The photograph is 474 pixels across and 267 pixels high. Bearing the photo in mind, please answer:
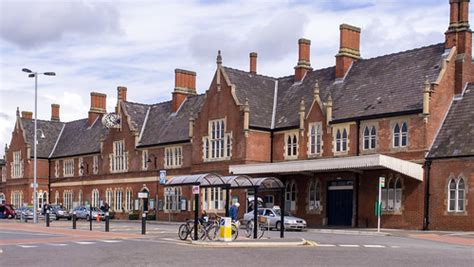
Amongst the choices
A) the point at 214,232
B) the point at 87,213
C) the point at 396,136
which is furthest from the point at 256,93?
the point at 214,232

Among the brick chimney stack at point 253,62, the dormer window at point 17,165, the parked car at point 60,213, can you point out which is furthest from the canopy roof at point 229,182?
the dormer window at point 17,165

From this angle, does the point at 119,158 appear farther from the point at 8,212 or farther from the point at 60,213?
the point at 8,212

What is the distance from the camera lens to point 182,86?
6856 cm

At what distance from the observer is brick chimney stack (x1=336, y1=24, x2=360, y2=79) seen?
2072 inches

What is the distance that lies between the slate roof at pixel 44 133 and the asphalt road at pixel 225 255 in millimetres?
56780

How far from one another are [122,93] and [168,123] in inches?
486

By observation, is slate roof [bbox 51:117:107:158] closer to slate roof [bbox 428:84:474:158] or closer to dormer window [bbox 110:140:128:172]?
dormer window [bbox 110:140:128:172]

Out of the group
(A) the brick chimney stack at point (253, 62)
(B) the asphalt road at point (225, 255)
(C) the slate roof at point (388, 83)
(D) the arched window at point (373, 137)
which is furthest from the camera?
(A) the brick chimney stack at point (253, 62)

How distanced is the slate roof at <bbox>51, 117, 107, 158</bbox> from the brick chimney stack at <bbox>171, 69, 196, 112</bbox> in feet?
37.3

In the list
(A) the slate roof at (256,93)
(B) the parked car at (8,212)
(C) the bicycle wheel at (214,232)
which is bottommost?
(B) the parked car at (8,212)

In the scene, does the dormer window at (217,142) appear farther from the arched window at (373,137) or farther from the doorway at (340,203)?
the arched window at (373,137)

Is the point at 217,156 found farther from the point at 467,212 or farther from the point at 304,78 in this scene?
the point at 467,212

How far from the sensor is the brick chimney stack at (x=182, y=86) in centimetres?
6800

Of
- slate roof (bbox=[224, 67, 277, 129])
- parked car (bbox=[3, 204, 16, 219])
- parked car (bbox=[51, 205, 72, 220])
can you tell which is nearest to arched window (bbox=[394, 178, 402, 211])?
slate roof (bbox=[224, 67, 277, 129])
